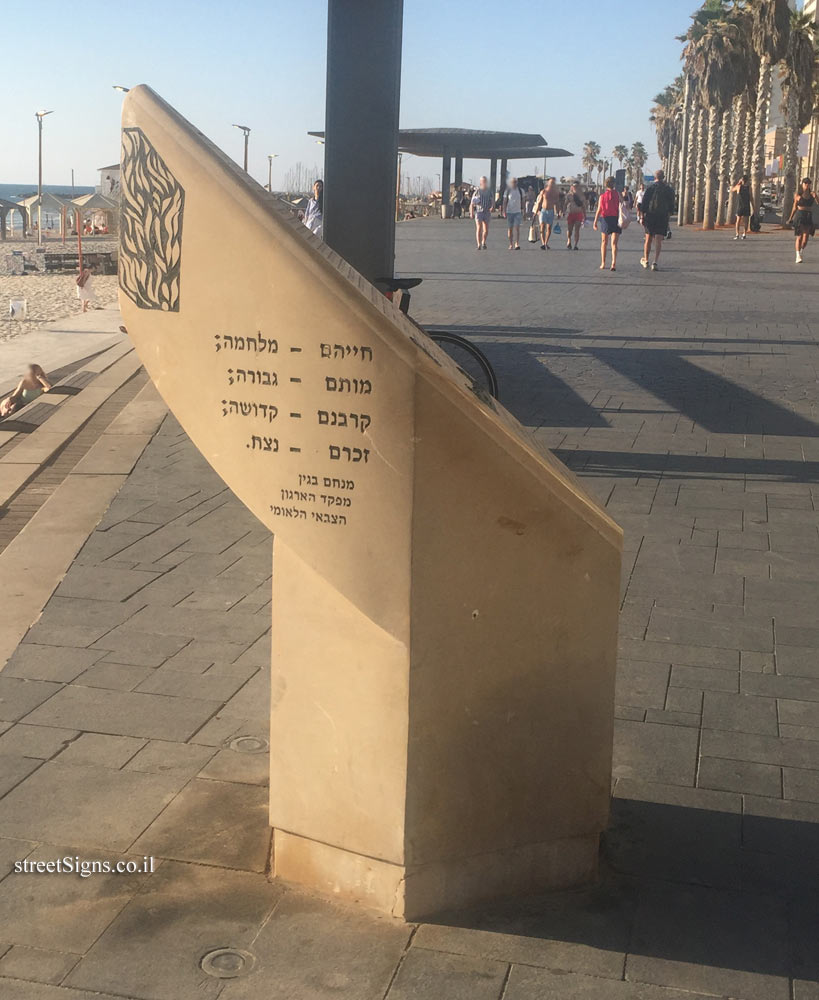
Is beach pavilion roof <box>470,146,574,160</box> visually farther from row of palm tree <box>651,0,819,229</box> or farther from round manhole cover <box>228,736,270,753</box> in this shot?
round manhole cover <box>228,736,270,753</box>

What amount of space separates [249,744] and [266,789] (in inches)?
12.1

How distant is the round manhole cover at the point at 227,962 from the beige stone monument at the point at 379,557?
1.02 feet

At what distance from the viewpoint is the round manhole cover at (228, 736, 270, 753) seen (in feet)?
11.8

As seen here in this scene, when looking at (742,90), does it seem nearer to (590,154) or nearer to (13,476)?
(13,476)

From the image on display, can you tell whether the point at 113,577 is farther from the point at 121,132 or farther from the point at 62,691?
the point at 121,132

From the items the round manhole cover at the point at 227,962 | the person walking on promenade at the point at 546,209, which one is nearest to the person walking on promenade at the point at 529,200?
the person walking on promenade at the point at 546,209

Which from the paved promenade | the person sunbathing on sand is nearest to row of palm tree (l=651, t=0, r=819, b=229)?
the person sunbathing on sand

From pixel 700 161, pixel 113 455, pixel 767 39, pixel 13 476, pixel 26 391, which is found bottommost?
pixel 13 476

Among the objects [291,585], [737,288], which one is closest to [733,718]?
[291,585]

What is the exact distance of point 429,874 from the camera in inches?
108

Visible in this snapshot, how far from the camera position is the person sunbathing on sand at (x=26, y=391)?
34.3 feet

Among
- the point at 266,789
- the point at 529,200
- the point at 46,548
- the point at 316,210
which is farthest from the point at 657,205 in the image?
the point at 529,200

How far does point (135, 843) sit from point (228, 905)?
0.39 m

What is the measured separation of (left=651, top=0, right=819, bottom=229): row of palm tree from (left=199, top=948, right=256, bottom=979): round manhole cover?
42.2 m
